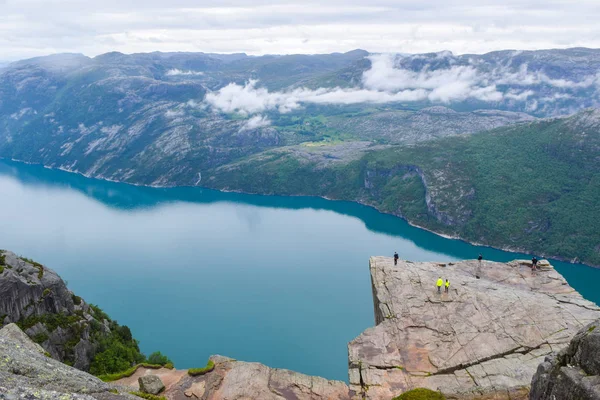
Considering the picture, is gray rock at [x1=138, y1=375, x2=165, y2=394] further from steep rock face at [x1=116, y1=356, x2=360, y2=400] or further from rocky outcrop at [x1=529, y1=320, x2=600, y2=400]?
rocky outcrop at [x1=529, y1=320, x2=600, y2=400]

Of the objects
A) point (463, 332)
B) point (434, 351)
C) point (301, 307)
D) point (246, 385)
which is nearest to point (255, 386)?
point (246, 385)

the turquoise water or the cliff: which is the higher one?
the cliff

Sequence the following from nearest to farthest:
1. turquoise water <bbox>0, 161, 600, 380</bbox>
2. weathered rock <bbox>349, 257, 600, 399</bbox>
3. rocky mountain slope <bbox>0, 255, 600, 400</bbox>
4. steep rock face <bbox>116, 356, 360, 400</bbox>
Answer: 1. rocky mountain slope <bbox>0, 255, 600, 400</bbox>
2. steep rock face <bbox>116, 356, 360, 400</bbox>
3. weathered rock <bbox>349, 257, 600, 399</bbox>
4. turquoise water <bbox>0, 161, 600, 380</bbox>

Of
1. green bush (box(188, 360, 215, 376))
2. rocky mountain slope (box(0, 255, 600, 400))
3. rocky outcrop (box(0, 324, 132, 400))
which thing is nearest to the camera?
rocky outcrop (box(0, 324, 132, 400))

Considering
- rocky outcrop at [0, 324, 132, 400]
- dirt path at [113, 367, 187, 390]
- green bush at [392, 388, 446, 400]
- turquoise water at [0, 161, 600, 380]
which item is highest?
rocky outcrop at [0, 324, 132, 400]

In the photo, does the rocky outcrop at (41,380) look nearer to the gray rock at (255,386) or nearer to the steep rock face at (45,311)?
the gray rock at (255,386)

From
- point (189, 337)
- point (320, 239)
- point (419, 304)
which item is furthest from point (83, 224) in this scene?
point (419, 304)

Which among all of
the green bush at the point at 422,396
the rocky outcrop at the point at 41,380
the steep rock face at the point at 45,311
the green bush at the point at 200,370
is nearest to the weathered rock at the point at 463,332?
the green bush at the point at 422,396

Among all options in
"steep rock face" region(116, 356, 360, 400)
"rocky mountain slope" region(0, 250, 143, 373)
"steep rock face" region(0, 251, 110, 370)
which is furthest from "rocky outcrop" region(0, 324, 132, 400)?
"rocky mountain slope" region(0, 250, 143, 373)
